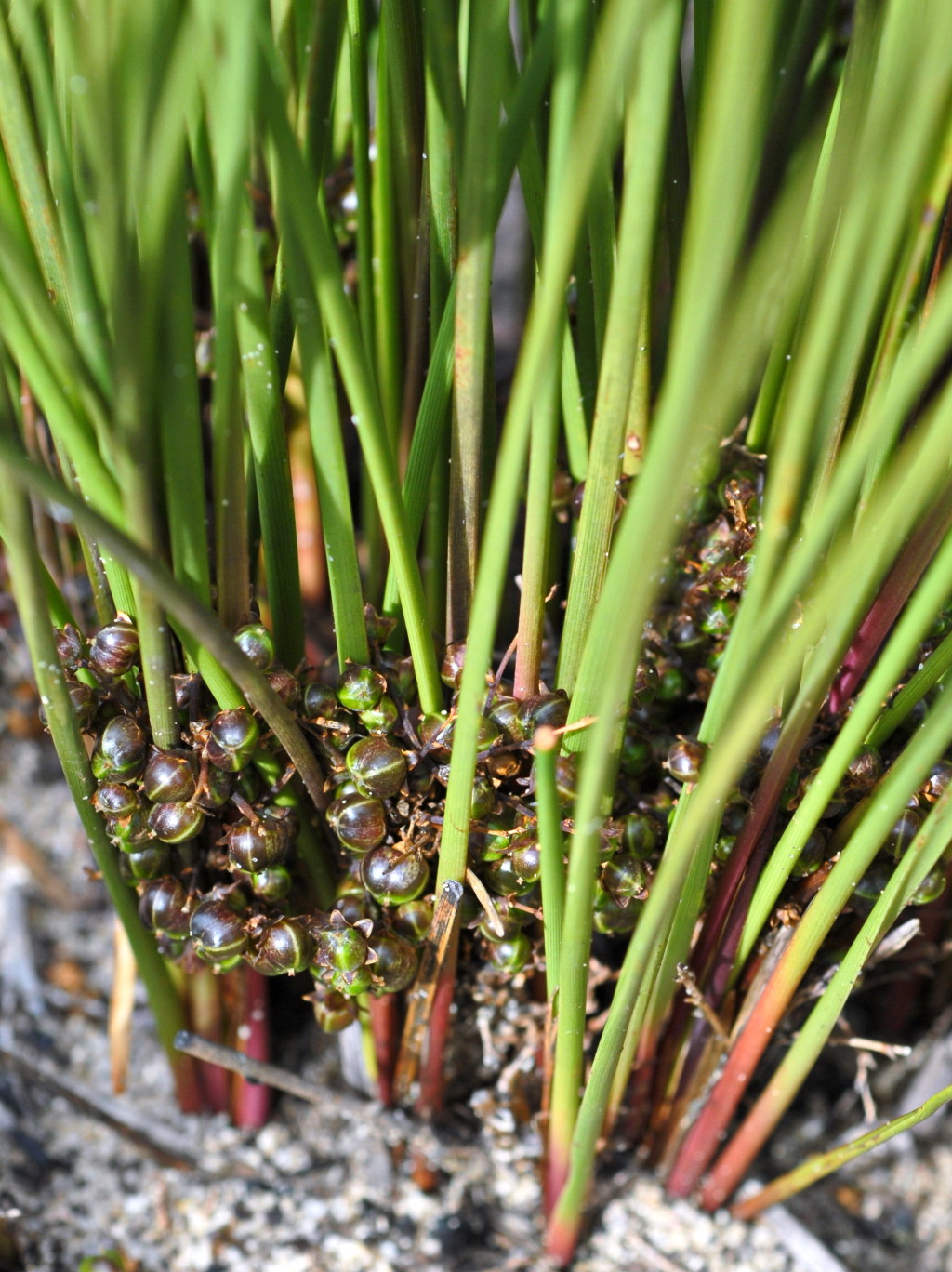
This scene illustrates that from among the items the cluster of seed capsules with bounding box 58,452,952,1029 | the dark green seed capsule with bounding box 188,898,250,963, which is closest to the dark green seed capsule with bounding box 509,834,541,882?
the cluster of seed capsules with bounding box 58,452,952,1029

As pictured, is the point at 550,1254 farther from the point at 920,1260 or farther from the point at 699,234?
the point at 699,234

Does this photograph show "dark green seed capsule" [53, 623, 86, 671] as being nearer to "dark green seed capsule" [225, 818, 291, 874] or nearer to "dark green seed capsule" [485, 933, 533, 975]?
"dark green seed capsule" [225, 818, 291, 874]

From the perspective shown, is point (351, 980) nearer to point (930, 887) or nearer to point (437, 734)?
point (437, 734)

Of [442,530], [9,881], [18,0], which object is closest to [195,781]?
[442,530]

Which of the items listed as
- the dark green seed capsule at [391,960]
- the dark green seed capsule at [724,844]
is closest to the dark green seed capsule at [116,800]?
the dark green seed capsule at [391,960]

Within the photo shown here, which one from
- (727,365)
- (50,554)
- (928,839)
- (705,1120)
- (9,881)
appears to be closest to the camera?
(727,365)

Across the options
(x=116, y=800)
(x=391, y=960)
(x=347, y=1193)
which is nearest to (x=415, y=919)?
(x=391, y=960)

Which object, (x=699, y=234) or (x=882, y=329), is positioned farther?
(x=882, y=329)

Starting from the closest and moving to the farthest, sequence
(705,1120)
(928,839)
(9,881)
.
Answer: (928,839) → (705,1120) → (9,881)
